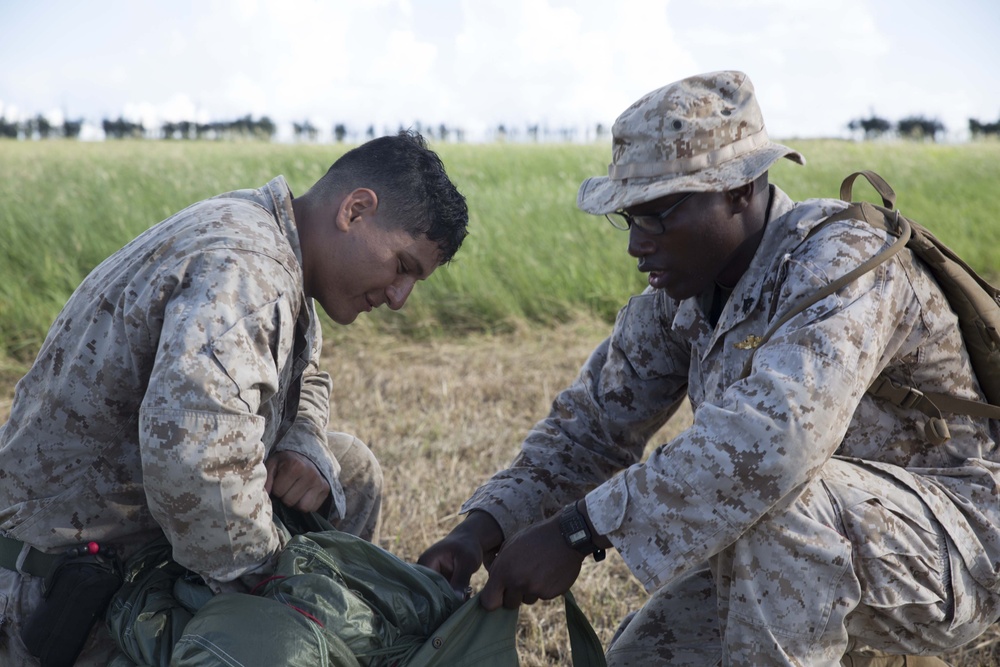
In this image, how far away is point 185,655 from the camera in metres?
2.11

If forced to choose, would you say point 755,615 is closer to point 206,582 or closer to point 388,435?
point 206,582

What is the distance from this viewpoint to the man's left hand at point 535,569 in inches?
92.4

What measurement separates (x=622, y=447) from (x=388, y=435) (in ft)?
7.37

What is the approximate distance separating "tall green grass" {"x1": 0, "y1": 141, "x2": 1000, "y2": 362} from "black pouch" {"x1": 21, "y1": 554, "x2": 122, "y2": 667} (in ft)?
16.1

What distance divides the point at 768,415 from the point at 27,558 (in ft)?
6.08

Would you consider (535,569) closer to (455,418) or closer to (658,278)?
(658,278)

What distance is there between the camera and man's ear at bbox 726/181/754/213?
2.63m

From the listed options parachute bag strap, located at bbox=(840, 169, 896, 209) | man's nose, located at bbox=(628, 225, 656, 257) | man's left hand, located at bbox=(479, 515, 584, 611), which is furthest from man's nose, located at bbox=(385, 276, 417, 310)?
parachute bag strap, located at bbox=(840, 169, 896, 209)

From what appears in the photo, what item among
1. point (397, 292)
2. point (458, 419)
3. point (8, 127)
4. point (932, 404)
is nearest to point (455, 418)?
point (458, 419)

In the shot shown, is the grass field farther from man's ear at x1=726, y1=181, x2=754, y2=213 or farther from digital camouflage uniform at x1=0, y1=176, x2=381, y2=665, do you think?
man's ear at x1=726, y1=181, x2=754, y2=213

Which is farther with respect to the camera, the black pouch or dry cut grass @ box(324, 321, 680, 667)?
dry cut grass @ box(324, 321, 680, 667)

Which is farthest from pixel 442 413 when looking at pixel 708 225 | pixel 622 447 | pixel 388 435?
pixel 708 225

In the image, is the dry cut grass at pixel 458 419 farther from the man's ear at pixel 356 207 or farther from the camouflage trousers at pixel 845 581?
the man's ear at pixel 356 207

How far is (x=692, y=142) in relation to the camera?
8.42 ft
